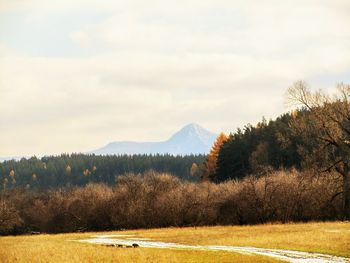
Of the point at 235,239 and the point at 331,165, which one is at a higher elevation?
the point at 331,165

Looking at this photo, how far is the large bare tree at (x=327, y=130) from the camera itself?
59156mm

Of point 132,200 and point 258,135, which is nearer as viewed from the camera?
point 132,200

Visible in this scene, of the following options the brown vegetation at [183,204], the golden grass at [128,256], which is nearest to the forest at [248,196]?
the brown vegetation at [183,204]

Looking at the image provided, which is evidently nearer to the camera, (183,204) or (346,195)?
(346,195)

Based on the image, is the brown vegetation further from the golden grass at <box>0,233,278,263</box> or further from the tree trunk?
the golden grass at <box>0,233,278,263</box>

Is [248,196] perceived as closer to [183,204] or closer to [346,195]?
[183,204]

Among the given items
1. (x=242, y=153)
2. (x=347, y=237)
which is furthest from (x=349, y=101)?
(x=242, y=153)

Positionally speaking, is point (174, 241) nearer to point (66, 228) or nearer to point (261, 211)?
point (261, 211)

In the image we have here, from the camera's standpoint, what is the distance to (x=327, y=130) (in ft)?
196

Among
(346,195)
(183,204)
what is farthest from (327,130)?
(183,204)

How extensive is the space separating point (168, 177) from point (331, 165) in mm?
40111

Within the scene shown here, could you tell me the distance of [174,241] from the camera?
4816cm

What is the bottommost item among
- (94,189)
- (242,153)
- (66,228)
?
(66,228)

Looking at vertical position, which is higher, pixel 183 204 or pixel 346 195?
pixel 346 195
